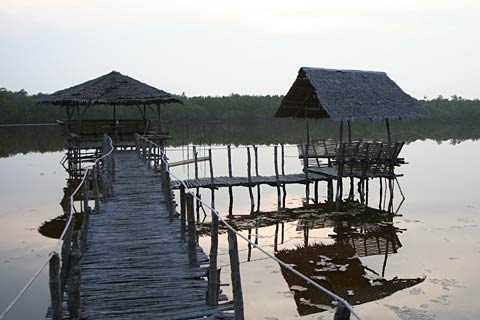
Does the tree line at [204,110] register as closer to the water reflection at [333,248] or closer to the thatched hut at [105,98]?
the thatched hut at [105,98]

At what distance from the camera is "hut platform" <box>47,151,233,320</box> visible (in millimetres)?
6035

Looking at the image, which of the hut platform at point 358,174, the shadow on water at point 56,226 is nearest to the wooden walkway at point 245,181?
the hut platform at point 358,174

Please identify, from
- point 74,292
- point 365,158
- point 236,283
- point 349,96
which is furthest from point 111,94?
point 236,283

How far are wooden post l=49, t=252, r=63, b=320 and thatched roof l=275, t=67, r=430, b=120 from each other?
45.6 feet

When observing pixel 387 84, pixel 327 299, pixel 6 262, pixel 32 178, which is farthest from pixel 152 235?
pixel 32 178

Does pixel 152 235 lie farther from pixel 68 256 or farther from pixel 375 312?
pixel 375 312

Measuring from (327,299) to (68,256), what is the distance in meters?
5.19

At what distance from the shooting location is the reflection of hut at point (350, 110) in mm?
18547

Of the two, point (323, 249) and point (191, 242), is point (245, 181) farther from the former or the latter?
point (191, 242)

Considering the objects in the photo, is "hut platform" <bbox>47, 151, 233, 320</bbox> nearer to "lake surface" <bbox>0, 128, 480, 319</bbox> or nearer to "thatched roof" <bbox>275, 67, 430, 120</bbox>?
"lake surface" <bbox>0, 128, 480, 319</bbox>

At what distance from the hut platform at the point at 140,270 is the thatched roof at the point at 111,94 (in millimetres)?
11315

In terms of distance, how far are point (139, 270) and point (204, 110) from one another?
3038 inches

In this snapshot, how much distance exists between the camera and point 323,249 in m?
13.1

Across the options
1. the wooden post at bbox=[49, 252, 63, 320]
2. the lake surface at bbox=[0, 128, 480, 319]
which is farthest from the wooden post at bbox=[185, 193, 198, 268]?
the wooden post at bbox=[49, 252, 63, 320]
